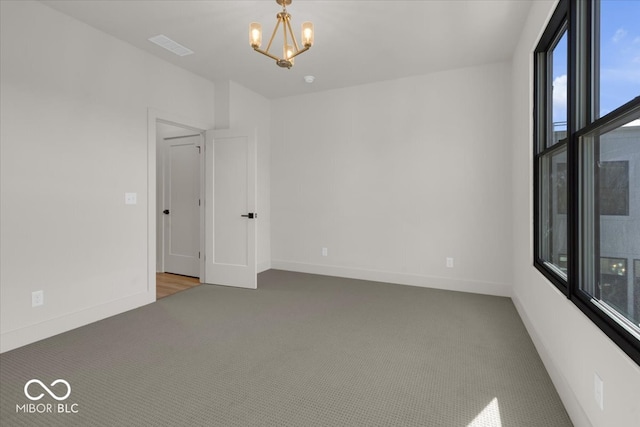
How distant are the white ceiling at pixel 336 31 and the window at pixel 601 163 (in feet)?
3.39

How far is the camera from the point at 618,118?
53.9 inches

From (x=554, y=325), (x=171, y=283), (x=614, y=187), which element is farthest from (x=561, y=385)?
(x=171, y=283)

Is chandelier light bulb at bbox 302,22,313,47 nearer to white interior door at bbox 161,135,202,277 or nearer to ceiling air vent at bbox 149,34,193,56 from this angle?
ceiling air vent at bbox 149,34,193,56

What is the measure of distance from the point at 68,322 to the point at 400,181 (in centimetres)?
411

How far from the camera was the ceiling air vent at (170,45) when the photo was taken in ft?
11.0

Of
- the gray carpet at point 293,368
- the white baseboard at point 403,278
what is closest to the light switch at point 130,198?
the gray carpet at point 293,368

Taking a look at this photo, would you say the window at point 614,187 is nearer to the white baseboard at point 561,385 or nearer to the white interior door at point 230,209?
the white baseboard at point 561,385

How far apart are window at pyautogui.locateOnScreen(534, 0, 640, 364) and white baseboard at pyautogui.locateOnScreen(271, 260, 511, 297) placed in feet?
5.99

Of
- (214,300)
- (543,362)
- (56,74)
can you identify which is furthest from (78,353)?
(543,362)

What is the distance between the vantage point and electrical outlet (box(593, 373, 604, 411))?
1.42 meters

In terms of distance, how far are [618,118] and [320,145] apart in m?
4.01

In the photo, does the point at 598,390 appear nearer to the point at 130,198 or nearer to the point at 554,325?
the point at 554,325

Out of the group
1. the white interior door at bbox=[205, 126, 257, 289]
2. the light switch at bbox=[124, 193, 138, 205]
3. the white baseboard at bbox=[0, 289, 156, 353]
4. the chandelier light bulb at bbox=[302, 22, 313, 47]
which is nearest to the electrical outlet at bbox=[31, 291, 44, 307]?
the white baseboard at bbox=[0, 289, 156, 353]

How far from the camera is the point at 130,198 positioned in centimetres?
353
